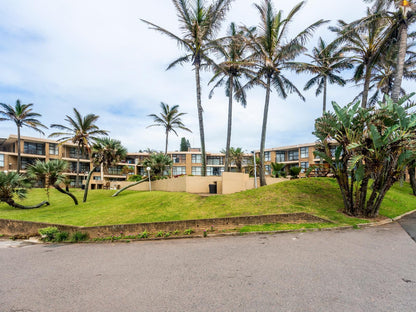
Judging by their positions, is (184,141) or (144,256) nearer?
(144,256)

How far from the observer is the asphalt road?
12.5 feet

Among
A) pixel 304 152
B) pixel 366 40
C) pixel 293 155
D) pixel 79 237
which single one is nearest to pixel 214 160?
pixel 293 155

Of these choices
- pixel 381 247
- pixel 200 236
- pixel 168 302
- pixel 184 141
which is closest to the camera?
pixel 168 302

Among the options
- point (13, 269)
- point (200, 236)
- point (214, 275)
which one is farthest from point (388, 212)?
point (13, 269)

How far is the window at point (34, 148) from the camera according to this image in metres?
43.8

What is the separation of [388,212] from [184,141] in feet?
213

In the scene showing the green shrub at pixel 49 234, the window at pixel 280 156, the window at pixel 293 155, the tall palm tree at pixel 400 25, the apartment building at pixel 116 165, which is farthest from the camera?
the window at pixel 280 156

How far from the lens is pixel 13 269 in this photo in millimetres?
7000

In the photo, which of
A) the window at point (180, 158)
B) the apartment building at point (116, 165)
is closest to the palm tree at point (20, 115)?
the apartment building at point (116, 165)

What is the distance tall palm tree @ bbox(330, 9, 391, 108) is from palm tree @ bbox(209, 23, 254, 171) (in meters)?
7.46

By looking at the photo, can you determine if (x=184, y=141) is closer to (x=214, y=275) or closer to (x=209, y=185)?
(x=209, y=185)

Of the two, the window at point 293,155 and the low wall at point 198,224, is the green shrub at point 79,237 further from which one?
the window at point 293,155

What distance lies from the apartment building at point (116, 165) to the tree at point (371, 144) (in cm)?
2777

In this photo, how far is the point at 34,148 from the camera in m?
44.7
